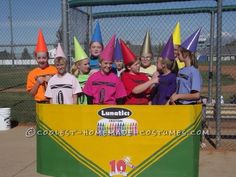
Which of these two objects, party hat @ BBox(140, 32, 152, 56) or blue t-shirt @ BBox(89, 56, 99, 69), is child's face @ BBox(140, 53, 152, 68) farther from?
blue t-shirt @ BBox(89, 56, 99, 69)

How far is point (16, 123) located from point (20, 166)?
11.7 ft

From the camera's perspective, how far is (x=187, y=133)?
12.0ft

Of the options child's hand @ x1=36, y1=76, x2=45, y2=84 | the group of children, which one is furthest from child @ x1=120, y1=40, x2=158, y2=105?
child's hand @ x1=36, y1=76, x2=45, y2=84

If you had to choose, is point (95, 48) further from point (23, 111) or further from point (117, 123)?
point (23, 111)

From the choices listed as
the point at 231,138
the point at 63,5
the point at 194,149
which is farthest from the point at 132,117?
the point at 231,138

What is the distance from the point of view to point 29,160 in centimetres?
600

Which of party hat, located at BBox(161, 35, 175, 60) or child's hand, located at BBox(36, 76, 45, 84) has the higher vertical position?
party hat, located at BBox(161, 35, 175, 60)

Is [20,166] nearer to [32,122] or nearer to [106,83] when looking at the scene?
[106,83]

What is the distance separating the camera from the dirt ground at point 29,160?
534cm

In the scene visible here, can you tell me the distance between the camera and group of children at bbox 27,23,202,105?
13.6 ft

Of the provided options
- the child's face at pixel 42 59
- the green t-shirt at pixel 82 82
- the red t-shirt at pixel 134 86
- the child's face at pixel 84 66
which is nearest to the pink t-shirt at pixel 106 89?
the red t-shirt at pixel 134 86

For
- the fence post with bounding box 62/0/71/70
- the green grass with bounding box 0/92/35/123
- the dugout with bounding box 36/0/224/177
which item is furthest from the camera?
the green grass with bounding box 0/92/35/123

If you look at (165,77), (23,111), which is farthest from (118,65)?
(23,111)

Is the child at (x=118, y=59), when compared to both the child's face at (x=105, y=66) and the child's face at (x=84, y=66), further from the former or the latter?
the child's face at (x=105, y=66)
